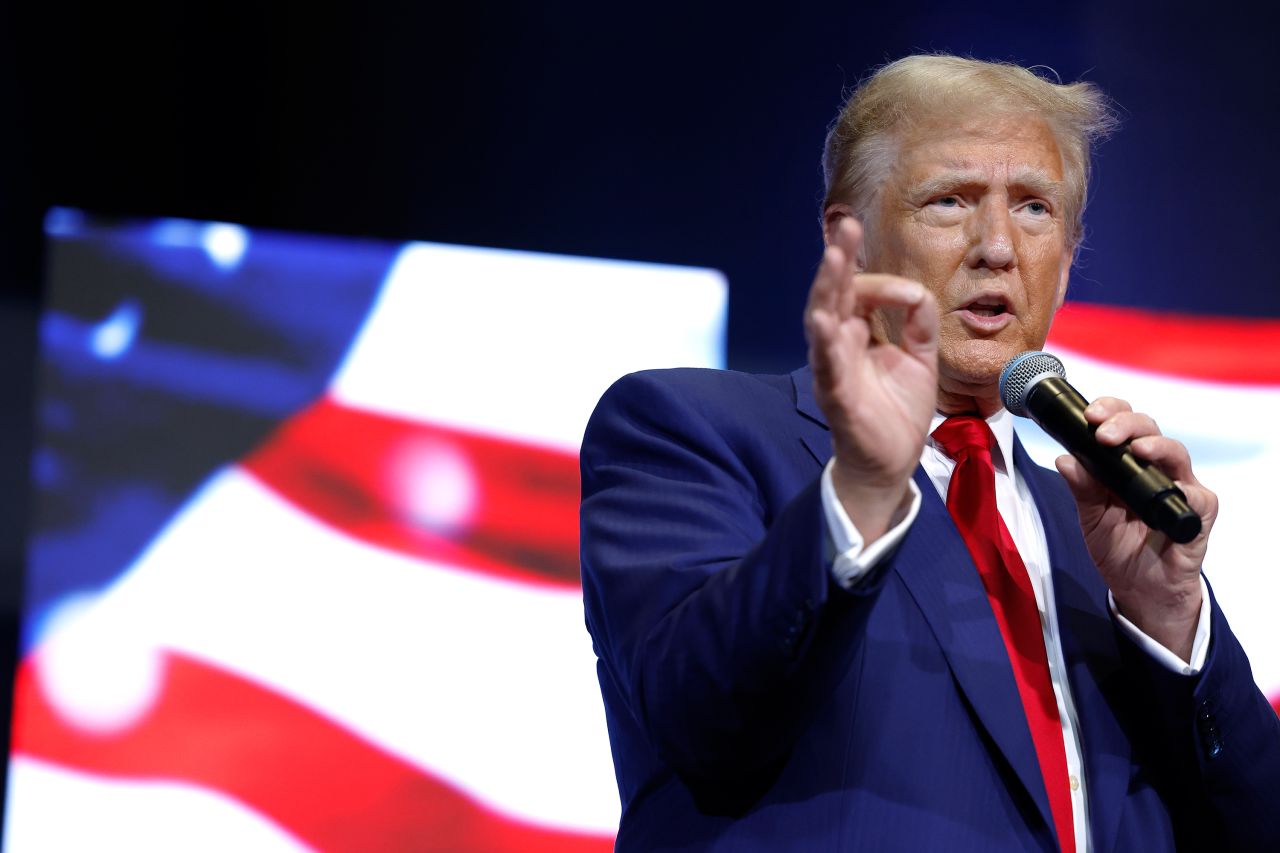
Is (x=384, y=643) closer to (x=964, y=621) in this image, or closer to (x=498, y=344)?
(x=498, y=344)

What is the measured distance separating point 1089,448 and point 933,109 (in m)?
0.67

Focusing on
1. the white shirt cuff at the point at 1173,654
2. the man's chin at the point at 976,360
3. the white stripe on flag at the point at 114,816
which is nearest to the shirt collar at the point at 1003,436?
the man's chin at the point at 976,360

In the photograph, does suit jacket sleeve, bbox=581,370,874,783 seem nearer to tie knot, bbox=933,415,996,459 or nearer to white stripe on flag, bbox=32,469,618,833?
tie knot, bbox=933,415,996,459

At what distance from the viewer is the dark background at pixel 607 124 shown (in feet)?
9.25

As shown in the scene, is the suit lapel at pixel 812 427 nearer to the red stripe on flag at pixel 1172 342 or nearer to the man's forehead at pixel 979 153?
the man's forehead at pixel 979 153

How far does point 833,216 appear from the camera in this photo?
1.93 m

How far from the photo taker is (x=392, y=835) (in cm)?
258

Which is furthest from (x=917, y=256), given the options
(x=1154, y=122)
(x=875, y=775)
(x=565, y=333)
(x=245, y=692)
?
(x=1154, y=122)

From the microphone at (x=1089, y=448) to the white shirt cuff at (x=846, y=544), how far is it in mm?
243

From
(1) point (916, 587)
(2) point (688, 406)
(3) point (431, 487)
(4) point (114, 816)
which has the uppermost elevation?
(2) point (688, 406)

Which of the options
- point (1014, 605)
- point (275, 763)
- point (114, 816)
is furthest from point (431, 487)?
point (1014, 605)

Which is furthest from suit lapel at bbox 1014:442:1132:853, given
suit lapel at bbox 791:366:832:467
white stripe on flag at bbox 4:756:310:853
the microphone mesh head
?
white stripe on flag at bbox 4:756:310:853

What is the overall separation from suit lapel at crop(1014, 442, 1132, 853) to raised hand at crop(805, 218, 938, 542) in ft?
1.65

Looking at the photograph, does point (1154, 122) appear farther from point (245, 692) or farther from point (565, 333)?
point (245, 692)
